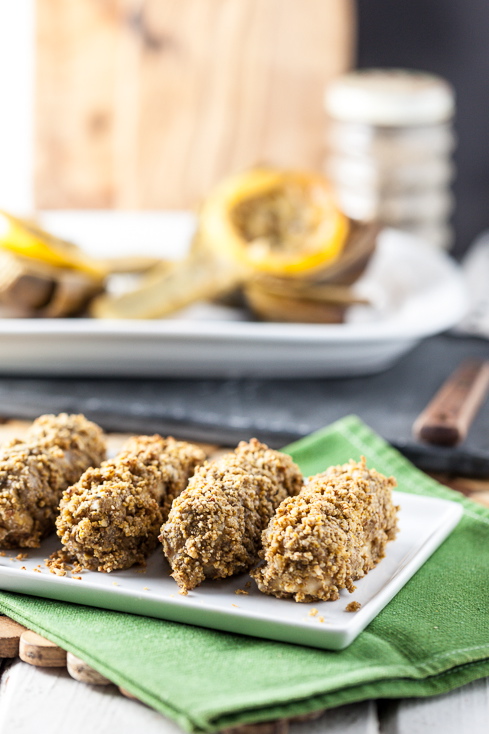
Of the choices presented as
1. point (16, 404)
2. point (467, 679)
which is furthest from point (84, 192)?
point (467, 679)

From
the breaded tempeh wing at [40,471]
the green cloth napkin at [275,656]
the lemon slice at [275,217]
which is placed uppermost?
the lemon slice at [275,217]

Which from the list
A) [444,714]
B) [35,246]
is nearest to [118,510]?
[444,714]

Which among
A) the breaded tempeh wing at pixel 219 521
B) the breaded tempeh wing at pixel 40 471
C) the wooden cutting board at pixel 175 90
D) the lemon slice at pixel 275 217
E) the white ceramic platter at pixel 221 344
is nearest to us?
the breaded tempeh wing at pixel 219 521

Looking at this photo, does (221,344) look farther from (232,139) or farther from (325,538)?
(232,139)

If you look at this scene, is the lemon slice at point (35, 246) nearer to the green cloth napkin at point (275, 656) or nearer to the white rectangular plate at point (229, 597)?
the white rectangular plate at point (229, 597)

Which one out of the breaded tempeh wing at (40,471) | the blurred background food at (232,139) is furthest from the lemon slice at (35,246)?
the breaded tempeh wing at (40,471)

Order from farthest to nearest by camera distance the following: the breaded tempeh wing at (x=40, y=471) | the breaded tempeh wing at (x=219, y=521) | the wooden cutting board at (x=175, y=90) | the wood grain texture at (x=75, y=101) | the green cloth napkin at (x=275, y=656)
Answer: the wood grain texture at (x=75, y=101) → the wooden cutting board at (x=175, y=90) → the breaded tempeh wing at (x=40, y=471) → the breaded tempeh wing at (x=219, y=521) → the green cloth napkin at (x=275, y=656)
